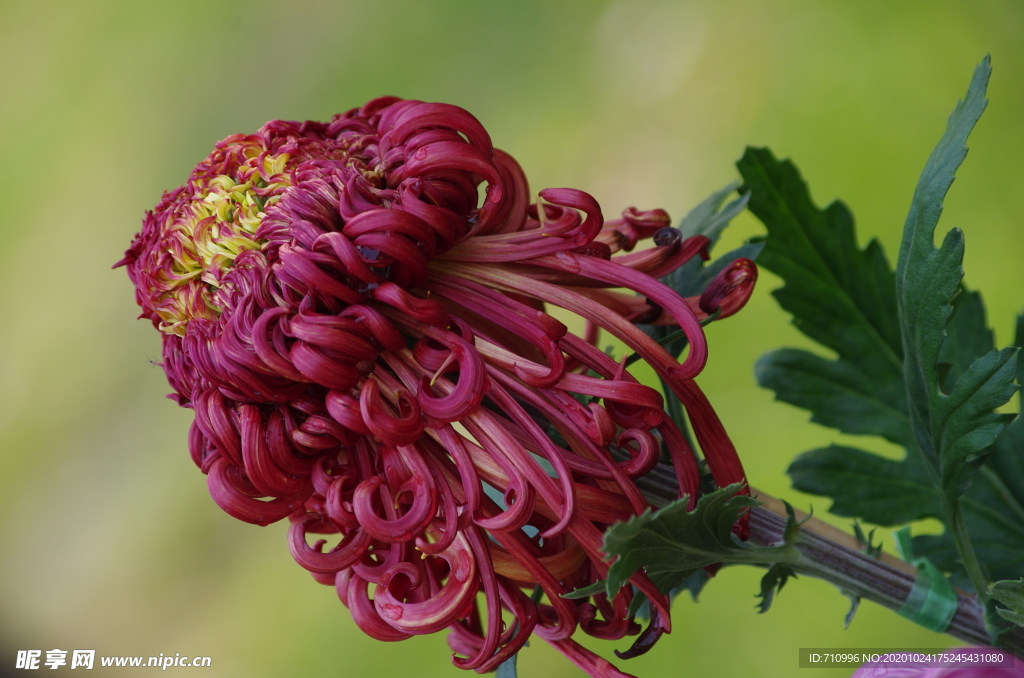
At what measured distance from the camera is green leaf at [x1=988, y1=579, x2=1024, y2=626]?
0.45 meters

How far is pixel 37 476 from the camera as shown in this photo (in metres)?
1.87

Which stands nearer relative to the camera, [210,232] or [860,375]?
[210,232]

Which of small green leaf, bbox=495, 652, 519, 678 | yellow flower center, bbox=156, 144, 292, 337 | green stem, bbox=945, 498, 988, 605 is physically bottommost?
small green leaf, bbox=495, 652, 519, 678

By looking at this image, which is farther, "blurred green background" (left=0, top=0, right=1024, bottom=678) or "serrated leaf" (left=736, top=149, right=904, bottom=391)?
"blurred green background" (left=0, top=0, right=1024, bottom=678)

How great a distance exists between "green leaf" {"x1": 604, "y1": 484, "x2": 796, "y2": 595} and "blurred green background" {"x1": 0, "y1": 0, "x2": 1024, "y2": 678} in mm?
914

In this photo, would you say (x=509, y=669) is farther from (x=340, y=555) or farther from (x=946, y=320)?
(x=946, y=320)

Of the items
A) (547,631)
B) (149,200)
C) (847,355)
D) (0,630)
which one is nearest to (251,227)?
(547,631)

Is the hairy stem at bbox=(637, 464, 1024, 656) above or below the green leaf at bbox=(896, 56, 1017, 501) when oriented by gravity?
below

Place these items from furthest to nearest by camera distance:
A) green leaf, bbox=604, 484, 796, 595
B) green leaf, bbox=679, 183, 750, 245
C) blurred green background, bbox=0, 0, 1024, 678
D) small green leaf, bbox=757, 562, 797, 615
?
blurred green background, bbox=0, 0, 1024, 678 < green leaf, bbox=679, 183, 750, 245 < small green leaf, bbox=757, 562, 797, 615 < green leaf, bbox=604, 484, 796, 595

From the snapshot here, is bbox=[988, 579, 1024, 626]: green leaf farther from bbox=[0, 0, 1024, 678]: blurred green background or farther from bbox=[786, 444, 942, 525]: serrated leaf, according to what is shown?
bbox=[0, 0, 1024, 678]: blurred green background

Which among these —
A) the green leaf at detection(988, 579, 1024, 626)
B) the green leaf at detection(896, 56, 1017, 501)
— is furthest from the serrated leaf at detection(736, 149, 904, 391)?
the green leaf at detection(988, 579, 1024, 626)

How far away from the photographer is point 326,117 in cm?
187

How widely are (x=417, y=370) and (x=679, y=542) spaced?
0.17 metres

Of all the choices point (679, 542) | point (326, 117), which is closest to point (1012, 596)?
point (679, 542)
